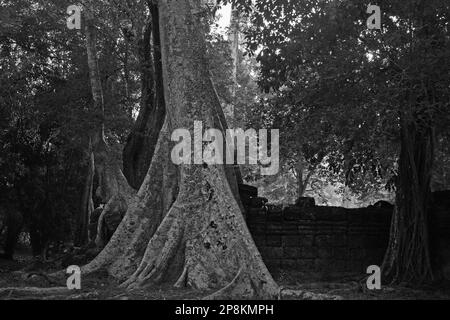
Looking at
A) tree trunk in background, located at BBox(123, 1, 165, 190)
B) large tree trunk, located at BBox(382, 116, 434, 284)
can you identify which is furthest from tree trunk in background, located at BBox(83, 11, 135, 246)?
large tree trunk, located at BBox(382, 116, 434, 284)

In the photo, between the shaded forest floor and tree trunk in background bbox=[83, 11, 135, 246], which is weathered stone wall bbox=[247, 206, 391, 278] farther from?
tree trunk in background bbox=[83, 11, 135, 246]

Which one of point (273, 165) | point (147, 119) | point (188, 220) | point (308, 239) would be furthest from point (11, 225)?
point (188, 220)

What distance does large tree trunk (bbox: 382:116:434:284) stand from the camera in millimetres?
9188

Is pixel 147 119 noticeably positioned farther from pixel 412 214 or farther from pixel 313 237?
pixel 412 214

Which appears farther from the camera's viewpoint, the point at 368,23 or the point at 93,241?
the point at 93,241

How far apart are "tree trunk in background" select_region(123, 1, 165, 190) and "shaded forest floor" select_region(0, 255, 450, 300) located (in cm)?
358

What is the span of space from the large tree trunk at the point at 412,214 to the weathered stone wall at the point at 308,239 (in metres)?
0.88

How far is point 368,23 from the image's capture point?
8.42m

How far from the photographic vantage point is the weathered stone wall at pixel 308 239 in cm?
1007

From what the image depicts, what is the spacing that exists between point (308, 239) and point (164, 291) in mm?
3645

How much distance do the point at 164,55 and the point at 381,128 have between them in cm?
320

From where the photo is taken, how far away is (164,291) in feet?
23.1
